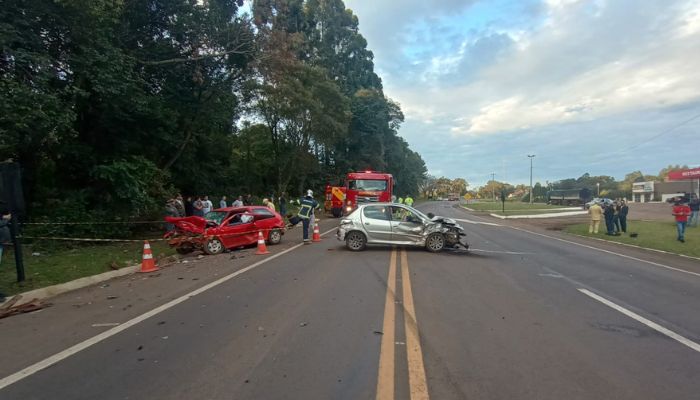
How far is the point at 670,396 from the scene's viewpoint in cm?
376

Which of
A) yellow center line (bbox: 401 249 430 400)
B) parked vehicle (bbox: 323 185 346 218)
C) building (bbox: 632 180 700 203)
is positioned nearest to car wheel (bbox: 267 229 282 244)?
yellow center line (bbox: 401 249 430 400)

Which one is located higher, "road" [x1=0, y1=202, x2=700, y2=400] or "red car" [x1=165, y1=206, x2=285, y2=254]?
"red car" [x1=165, y1=206, x2=285, y2=254]

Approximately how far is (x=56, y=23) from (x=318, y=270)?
40.6ft

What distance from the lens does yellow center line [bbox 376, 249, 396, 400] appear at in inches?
152

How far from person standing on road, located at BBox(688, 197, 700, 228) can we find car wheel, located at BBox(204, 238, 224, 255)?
23224 millimetres

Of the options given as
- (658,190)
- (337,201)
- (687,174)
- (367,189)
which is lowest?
(337,201)

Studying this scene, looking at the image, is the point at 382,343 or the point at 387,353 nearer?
the point at 387,353

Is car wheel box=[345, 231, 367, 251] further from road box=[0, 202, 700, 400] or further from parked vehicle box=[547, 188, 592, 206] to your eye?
parked vehicle box=[547, 188, 592, 206]

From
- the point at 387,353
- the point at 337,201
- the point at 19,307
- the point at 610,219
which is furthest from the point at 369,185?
the point at 387,353

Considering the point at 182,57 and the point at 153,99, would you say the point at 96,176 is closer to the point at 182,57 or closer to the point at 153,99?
the point at 153,99

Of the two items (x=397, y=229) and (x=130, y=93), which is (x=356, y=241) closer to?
(x=397, y=229)

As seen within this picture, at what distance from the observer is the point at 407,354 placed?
15.4 feet

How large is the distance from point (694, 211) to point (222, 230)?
2365cm

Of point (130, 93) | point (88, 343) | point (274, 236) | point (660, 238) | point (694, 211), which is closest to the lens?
point (88, 343)
